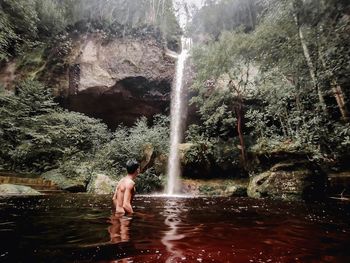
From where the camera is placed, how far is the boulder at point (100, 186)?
12.4m

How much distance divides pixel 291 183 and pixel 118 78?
13.0 m

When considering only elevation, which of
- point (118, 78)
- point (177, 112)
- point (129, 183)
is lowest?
point (129, 183)

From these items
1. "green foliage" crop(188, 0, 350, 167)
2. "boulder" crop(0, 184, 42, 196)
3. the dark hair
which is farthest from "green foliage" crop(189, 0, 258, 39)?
the dark hair

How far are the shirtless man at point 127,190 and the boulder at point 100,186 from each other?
767cm

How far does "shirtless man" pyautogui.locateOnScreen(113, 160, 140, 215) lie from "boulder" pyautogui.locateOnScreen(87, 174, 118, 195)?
25.2 ft

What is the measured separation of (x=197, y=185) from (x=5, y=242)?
12.8 metres

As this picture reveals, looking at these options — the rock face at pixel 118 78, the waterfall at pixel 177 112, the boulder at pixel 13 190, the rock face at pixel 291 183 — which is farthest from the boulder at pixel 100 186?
the rock face at pixel 118 78

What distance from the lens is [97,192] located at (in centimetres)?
1233

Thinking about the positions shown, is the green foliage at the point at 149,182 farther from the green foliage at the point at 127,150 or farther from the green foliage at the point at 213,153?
the green foliage at the point at 213,153

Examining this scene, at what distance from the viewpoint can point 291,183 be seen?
10.1 meters

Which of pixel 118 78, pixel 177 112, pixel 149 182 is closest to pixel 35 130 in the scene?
pixel 118 78

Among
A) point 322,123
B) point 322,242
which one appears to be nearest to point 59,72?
point 322,123

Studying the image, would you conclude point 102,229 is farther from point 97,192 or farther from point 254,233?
point 97,192

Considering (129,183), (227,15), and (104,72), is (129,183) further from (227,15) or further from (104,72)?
(227,15)
